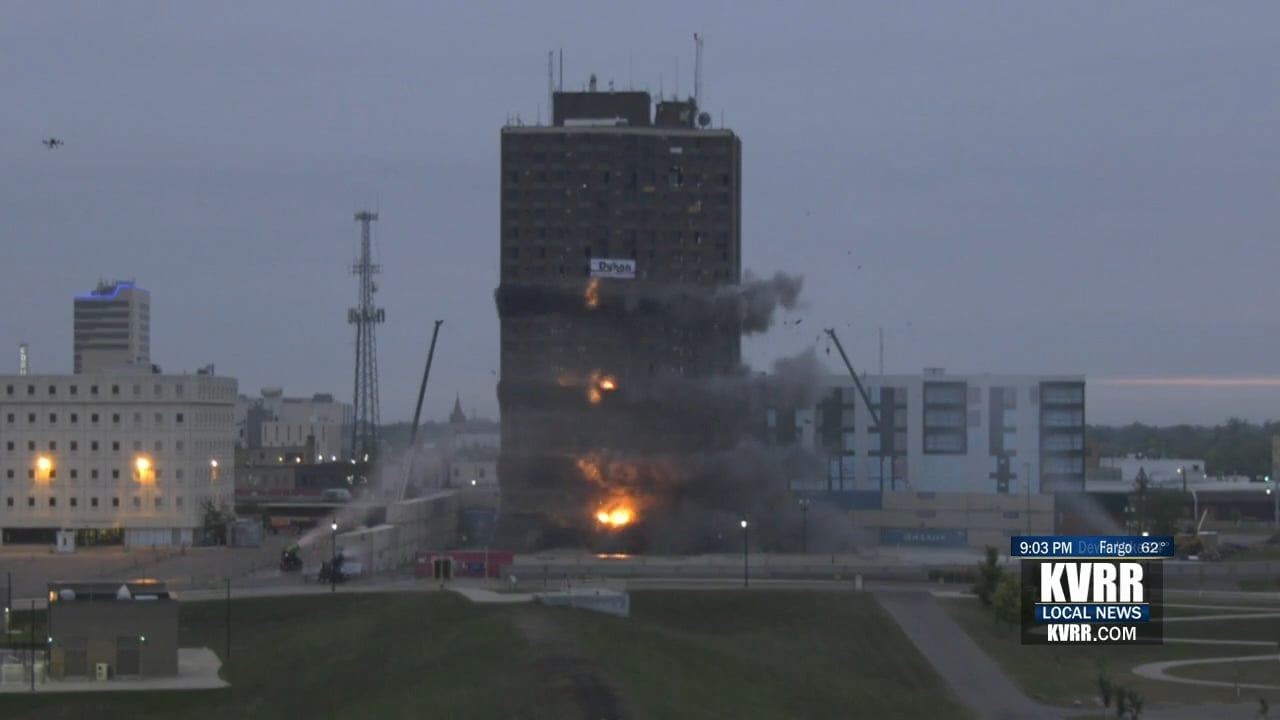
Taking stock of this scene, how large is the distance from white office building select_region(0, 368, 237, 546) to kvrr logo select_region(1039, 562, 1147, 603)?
7646 centimetres

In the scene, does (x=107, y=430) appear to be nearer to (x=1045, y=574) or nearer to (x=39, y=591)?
(x=39, y=591)

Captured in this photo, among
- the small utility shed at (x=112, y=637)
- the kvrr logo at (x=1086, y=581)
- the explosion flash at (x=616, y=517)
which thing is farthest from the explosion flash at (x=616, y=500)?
the kvrr logo at (x=1086, y=581)

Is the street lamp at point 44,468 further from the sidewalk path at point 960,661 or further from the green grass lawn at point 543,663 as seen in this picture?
the sidewalk path at point 960,661

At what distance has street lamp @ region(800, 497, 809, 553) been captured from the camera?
108m

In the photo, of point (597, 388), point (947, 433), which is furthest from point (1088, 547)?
point (947, 433)

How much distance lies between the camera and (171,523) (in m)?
110

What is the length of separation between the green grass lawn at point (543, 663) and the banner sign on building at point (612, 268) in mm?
42146

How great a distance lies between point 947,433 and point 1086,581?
94879 mm

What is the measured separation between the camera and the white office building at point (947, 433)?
136 metres

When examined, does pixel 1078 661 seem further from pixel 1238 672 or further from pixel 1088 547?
pixel 1088 547

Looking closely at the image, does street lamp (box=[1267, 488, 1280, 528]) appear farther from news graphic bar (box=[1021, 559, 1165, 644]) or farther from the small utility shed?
the small utility shed

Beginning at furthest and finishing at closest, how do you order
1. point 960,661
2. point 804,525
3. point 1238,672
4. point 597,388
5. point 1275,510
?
point 1275,510 < point 597,388 < point 804,525 < point 960,661 < point 1238,672

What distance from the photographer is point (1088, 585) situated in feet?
145

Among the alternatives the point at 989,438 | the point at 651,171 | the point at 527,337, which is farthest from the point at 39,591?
the point at 989,438
